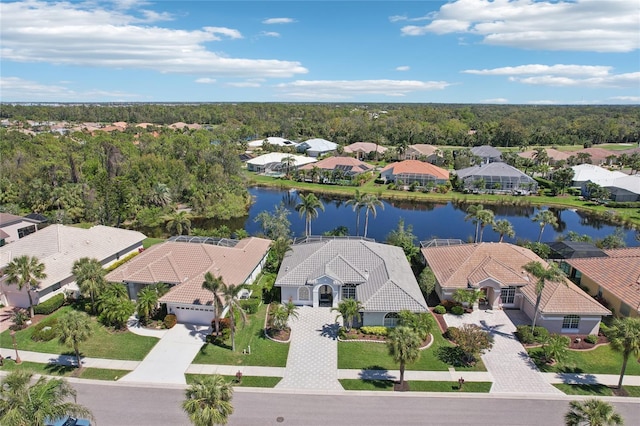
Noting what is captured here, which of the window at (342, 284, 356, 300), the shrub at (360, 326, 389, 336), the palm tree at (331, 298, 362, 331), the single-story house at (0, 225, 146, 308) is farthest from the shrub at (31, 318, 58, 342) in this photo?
the shrub at (360, 326, 389, 336)

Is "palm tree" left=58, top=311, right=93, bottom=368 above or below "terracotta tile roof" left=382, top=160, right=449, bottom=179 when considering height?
below

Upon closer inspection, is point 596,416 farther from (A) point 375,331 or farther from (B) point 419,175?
(B) point 419,175

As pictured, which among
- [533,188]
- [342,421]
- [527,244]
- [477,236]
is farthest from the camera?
[533,188]

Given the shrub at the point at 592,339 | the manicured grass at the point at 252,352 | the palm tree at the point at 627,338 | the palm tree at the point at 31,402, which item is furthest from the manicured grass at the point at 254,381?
the shrub at the point at 592,339

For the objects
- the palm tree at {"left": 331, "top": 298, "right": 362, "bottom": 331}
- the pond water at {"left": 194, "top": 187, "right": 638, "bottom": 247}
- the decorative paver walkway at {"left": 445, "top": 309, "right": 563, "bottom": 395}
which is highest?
the palm tree at {"left": 331, "top": 298, "right": 362, "bottom": 331}

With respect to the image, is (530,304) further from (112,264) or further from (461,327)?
(112,264)

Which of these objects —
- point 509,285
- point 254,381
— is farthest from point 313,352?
point 509,285

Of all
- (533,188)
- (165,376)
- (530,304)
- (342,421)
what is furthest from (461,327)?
(533,188)

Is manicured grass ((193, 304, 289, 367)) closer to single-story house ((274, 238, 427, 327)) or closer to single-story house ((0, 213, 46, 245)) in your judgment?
single-story house ((274, 238, 427, 327))

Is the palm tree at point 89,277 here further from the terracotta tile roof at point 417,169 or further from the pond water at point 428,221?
the terracotta tile roof at point 417,169
